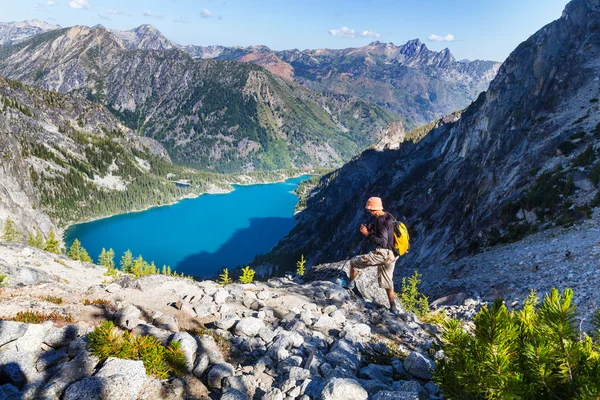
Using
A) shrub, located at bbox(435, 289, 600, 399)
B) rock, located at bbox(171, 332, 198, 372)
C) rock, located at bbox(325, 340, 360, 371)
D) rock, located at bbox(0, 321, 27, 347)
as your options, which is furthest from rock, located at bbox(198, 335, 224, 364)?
shrub, located at bbox(435, 289, 600, 399)

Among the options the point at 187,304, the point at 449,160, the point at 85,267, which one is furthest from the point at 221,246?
the point at 187,304

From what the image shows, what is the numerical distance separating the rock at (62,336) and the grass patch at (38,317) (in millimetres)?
1242

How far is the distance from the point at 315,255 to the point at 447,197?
64578 millimetres

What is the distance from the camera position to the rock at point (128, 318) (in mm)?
9133

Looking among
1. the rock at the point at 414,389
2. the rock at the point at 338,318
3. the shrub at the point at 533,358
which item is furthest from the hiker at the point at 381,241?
the shrub at the point at 533,358

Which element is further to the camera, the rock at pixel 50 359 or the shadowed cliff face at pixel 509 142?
the shadowed cliff face at pixel 509 142

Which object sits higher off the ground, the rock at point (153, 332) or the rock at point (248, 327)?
the rock at point (153, 332)

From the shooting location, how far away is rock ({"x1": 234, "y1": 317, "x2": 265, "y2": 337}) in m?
9.86

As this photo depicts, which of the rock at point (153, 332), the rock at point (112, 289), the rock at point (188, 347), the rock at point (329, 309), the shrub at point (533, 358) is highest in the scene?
the shrub at point (533, 358)

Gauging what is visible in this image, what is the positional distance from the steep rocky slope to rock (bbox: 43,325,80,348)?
0.02m

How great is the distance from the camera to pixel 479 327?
380 centimetres

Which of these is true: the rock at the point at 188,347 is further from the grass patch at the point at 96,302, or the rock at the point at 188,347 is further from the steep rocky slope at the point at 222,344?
the grass patch at the point at 96,302

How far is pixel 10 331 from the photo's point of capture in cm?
691

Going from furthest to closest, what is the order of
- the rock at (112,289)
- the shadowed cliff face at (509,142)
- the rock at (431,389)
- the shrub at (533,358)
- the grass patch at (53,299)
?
the shadowed cliff face at (509,142)
the rock at (112,289)
the grass patch at (53,299)
the rock at (431,389)
the shrub at (533,358)
